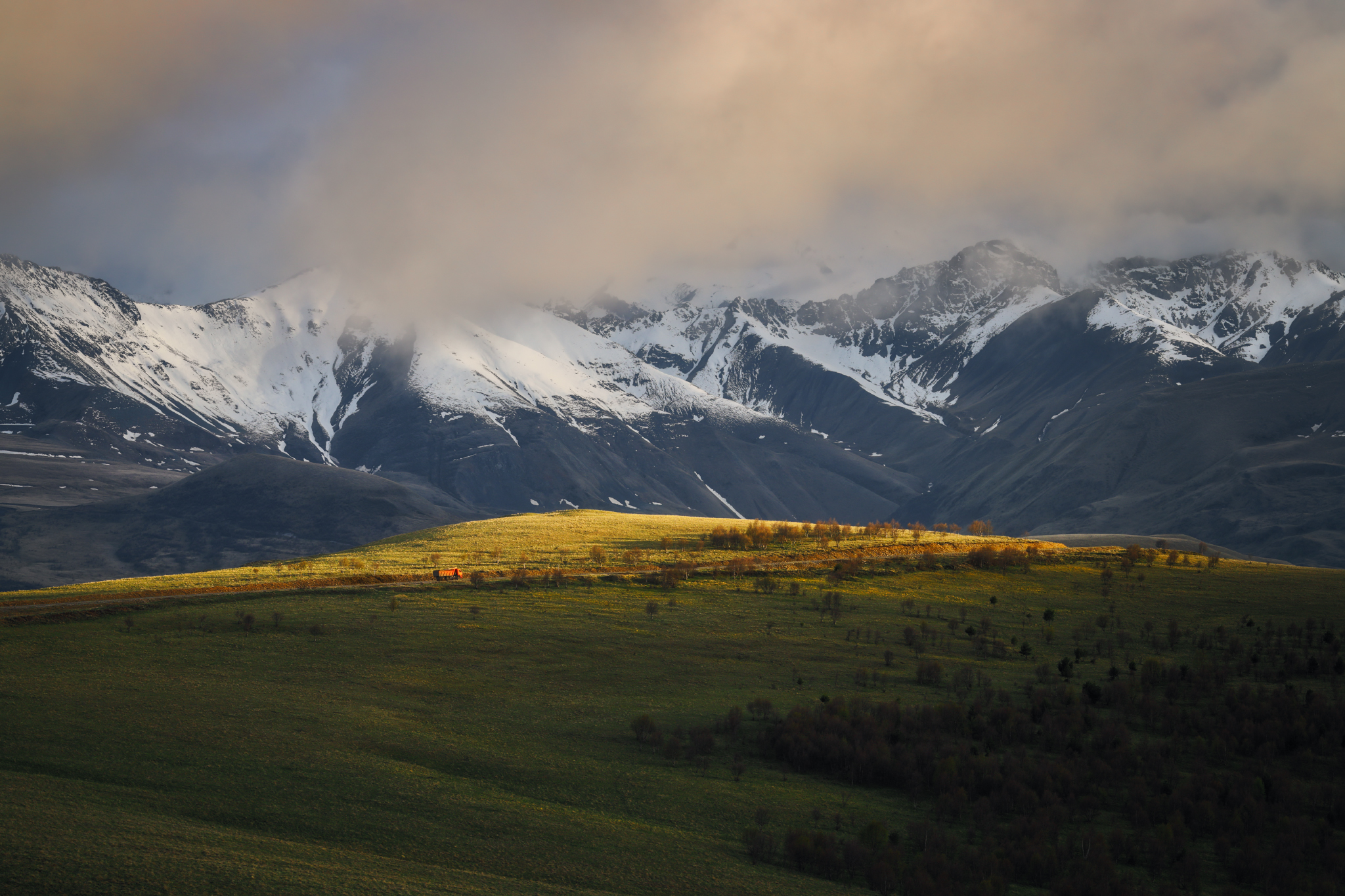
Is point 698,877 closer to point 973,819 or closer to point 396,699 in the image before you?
point 973,819

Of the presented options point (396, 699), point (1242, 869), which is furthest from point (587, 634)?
point (1242, 869)

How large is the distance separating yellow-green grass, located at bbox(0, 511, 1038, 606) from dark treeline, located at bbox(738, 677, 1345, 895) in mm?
44288

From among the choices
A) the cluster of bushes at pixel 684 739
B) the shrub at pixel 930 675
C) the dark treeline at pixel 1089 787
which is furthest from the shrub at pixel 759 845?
the shrub at pixel 930 675

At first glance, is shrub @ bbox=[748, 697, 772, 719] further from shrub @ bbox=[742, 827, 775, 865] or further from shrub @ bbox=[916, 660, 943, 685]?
shrub @ bbox=[742, 827, 775, 865]

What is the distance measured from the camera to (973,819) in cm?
4172

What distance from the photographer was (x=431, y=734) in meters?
44.3

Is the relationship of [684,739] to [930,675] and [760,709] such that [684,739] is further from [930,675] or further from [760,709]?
[930,675]

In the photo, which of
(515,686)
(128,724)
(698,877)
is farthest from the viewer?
(515,686)

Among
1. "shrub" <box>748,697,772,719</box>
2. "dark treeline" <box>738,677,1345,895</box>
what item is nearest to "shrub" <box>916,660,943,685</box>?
"dark treeline" <box>738,677,1345,895</box>

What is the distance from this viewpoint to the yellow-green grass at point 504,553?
Result: 77125mm

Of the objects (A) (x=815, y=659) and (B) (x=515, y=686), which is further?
(A) (x=815, y=659)

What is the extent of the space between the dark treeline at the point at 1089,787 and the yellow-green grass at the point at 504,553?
4429 centimetres

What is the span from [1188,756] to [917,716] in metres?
13.7

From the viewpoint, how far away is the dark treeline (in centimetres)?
3666
